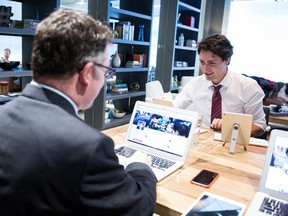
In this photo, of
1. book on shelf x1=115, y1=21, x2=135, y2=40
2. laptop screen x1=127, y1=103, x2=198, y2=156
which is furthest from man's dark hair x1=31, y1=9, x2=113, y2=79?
book on shelf x1=115, y1=21, x2=135, y2=40

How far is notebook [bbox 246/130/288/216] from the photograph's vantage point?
1019 mm

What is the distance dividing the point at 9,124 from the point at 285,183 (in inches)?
40.1

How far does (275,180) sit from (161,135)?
1.86 ft

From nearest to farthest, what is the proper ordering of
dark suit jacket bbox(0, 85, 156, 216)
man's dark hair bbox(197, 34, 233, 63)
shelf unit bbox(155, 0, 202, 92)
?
dark suit jacket bbox(0, 85, 156, 216) < man's dark hair bbox(197, 34, 233, 63) < shelf unit bbox(155, 0, 202, 92)

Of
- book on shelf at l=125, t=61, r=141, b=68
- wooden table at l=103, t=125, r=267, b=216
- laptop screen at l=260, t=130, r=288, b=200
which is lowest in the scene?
wooden table at l=103, t=125, r=267, b=216

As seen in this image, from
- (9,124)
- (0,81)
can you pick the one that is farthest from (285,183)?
(0,81)

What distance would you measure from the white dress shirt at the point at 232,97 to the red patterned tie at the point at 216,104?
0.03 meters

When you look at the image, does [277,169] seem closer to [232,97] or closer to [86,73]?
[86,73]

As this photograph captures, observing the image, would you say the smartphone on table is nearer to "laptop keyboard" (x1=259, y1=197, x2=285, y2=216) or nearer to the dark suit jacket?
"laptop keyboard" (x1=259, y1=197, x2=285, y2=216)

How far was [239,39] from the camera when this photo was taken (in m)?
5.80

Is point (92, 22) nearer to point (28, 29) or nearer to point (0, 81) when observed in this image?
point (28, 29)

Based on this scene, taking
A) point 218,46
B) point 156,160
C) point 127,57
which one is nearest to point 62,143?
point 156,160

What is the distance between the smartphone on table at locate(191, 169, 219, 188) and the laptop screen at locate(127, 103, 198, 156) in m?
0.15

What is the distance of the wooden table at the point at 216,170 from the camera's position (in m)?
1.05
